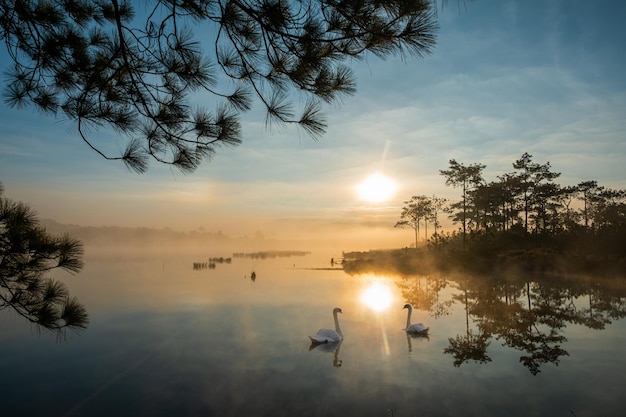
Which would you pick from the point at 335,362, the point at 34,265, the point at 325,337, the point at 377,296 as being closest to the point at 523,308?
the point at 377,296

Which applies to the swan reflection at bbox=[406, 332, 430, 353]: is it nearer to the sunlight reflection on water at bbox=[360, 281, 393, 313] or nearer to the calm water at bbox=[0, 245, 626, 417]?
the calm water at bbox=[0, 245, 626, 417]

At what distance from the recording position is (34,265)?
11.4ft

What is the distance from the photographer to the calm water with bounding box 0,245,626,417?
20.5ft

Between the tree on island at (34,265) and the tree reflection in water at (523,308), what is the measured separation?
808 cm

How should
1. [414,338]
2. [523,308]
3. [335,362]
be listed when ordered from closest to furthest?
1. [335,362]
2. [414,338]
3. [523,308]

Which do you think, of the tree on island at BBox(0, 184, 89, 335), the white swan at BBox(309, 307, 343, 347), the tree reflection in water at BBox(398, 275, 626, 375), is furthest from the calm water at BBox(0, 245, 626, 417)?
the tree on island at BBox(0, 184, 89, 335)

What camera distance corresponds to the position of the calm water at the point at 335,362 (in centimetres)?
626

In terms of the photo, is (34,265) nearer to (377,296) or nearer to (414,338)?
(414,338)

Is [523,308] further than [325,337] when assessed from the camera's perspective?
Yes

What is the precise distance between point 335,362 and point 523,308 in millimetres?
9340

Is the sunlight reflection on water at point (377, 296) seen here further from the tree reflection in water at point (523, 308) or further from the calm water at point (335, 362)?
the tree reflection in water at point (523, 308)

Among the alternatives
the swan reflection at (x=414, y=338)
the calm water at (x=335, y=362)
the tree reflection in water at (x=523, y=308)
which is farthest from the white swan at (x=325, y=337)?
the tree reflection in water at (x=523, y=308)

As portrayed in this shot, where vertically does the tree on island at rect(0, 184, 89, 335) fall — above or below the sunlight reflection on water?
→ above

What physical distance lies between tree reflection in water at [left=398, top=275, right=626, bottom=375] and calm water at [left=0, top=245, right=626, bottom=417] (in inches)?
2.8
